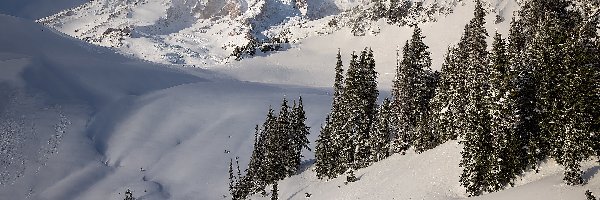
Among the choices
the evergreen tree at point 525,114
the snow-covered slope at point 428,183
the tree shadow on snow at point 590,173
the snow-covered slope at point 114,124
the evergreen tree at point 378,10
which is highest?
the evergreen tree at point 378,10

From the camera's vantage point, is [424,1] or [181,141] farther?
[424,1]

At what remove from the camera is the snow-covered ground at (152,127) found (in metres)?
41.0

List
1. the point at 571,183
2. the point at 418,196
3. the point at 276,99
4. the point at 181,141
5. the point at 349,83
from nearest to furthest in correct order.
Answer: the point at 571,183
the point at 418,196
the point at 349,83
the point at 181,141
the point at 276,99

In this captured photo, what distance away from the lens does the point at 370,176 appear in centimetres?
4347

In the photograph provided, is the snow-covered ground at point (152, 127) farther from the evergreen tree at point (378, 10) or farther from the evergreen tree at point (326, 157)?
the evergreen tree at point (378, 10)

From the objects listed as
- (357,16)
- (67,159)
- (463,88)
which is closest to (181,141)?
(67,159)

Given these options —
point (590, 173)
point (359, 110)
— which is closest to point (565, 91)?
point (590, 173)

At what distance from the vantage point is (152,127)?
4001 inches

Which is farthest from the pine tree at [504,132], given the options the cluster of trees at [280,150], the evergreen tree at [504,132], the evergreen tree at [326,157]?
the cluster of trees at [280,150]

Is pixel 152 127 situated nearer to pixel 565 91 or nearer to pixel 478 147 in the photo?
pixel 478 147

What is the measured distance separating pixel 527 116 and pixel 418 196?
902 cm

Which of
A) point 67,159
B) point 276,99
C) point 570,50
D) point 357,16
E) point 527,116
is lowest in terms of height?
point 67,159

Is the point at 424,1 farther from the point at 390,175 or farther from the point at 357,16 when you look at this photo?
the point at 390,175

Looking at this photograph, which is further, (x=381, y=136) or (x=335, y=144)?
(x=335, y=144)
